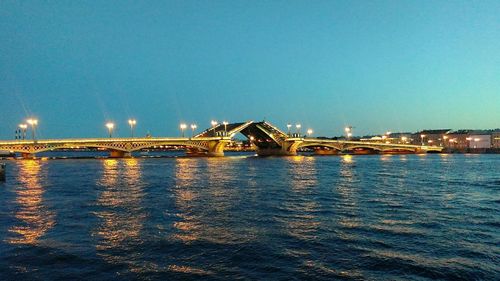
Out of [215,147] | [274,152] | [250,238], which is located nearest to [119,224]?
[250,238]

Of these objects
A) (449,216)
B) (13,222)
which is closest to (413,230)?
(449,216)

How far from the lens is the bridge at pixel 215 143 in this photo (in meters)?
98.8

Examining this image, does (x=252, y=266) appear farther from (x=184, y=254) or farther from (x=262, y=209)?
(x=262, y=209)

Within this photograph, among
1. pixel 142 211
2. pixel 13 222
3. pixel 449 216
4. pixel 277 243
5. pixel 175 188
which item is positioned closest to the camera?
pixel 277 243

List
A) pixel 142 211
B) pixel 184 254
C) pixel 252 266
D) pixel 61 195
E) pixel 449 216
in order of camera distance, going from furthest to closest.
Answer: pixel 61 195
pixel 142 211
pixel 449 216
pixel 184 254
pixel 252 266

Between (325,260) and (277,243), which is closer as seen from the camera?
(325,260)

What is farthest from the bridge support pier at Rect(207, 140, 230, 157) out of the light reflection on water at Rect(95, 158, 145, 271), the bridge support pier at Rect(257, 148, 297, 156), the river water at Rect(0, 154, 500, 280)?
the river water at Rect(0, 154, 500, 280)

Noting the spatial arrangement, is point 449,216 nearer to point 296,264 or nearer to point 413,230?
point 413,230

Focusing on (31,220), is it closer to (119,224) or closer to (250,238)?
(119,224)

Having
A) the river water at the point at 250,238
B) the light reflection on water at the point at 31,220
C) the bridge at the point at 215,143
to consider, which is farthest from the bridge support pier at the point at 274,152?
the light reflection on water at the point at 31,220

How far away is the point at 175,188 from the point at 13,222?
17.3 meters

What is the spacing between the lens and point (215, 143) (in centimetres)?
12588

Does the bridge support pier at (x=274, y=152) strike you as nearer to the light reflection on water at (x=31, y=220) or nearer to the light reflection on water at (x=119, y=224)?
the light reflection on water at (x=119, y=224)

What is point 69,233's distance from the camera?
56.5 ft
